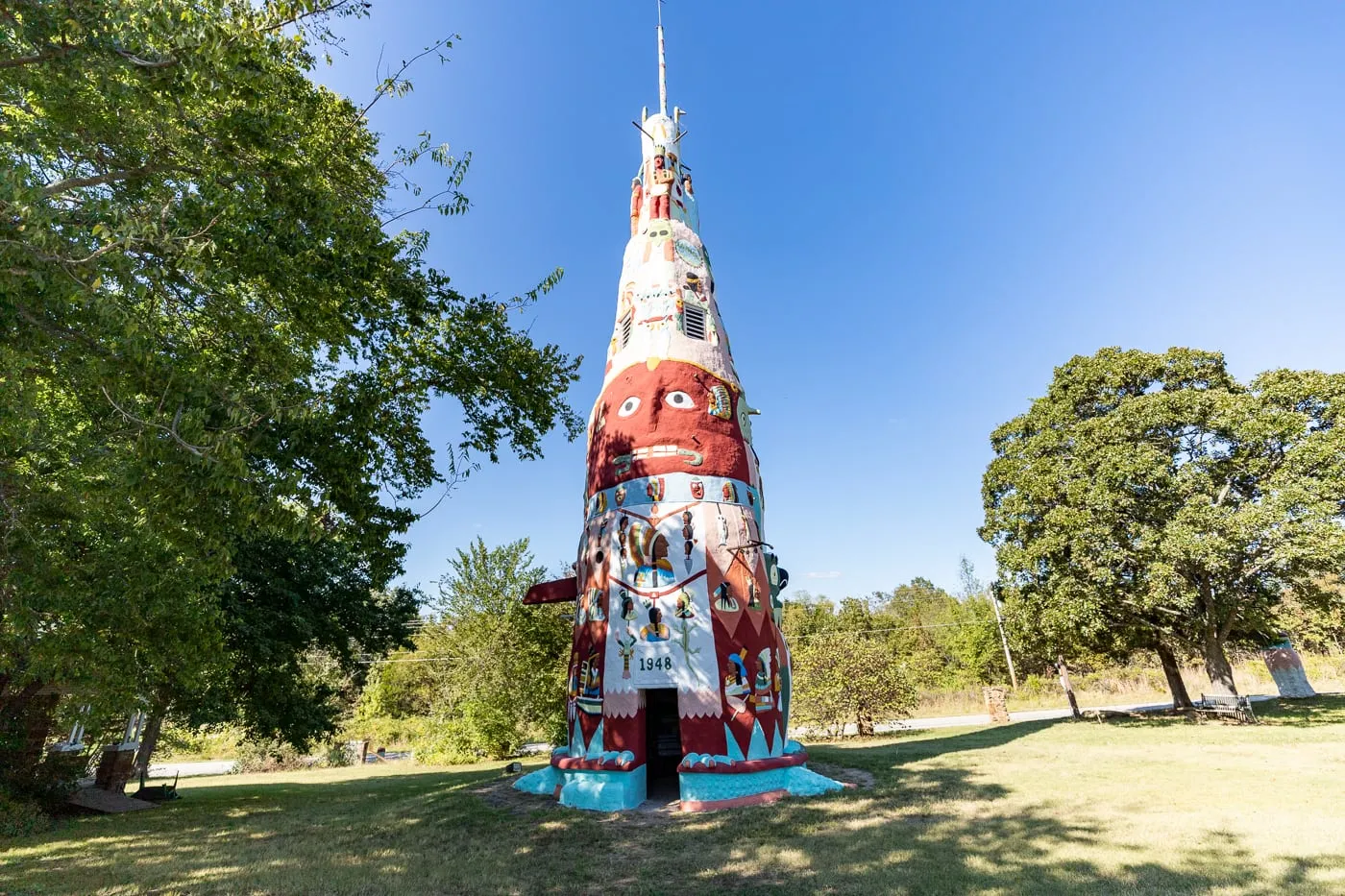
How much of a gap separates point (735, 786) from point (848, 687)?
1214 centimetres

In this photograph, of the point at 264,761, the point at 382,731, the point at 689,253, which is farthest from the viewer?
the point at 382,731

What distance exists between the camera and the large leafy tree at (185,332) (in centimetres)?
550

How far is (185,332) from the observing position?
27.5 feet

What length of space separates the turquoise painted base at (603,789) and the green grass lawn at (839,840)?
16.5 inches

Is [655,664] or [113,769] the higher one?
[655,664]

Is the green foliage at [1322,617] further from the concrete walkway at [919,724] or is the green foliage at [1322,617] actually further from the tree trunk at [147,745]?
the tree trunk at [147,745]

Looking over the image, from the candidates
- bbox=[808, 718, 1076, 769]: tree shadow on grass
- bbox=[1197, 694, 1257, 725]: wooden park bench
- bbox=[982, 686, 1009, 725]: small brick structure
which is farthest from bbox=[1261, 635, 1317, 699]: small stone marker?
bbox=[808, 718, 1076, 769]: tree shadow on grass

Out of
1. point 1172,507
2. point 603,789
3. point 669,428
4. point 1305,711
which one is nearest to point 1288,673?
point 1305,711

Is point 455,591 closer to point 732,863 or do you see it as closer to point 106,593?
point 106,593

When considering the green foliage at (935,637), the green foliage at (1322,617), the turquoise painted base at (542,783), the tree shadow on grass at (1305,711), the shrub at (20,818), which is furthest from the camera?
the green foliage at (935,637)

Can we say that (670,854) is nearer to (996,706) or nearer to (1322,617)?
(1322,617)

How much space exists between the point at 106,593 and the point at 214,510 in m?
3.66

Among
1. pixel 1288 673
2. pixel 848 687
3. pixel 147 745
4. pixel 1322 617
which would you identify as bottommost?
pixel 1288 673

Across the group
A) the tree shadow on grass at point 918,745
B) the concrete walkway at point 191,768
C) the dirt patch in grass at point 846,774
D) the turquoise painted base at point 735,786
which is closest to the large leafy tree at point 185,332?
the turquoise painted base at point 735,786
